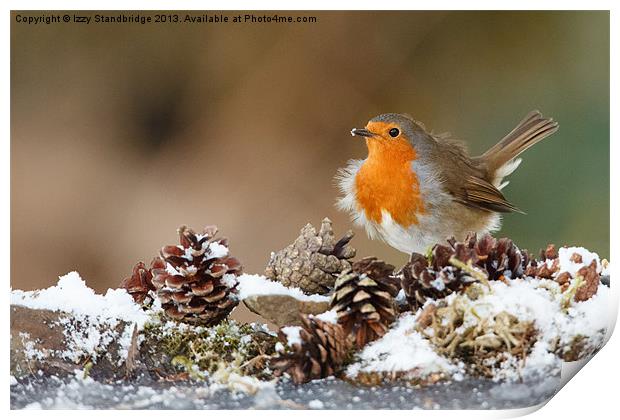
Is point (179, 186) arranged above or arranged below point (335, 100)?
below

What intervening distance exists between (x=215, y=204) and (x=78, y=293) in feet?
0.87

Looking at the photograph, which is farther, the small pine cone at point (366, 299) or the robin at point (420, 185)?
the robin at point (420, 185)

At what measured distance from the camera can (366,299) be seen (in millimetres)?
1372

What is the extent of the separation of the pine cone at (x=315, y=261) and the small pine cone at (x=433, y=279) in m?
0.10

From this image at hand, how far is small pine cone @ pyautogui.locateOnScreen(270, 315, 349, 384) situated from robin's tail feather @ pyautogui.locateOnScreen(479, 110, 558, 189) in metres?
0.37

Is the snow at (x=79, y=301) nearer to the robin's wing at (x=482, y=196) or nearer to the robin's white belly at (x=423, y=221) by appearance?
the robin's white belly at (x=423, y=221)

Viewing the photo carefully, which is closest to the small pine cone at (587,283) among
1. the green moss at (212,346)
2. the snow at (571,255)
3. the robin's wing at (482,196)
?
the snow at (571,255)

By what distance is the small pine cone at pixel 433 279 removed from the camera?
1.37 metres

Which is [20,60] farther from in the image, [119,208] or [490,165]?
[490,165]

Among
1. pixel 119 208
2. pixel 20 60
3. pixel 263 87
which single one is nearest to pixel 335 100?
pixel 263 87

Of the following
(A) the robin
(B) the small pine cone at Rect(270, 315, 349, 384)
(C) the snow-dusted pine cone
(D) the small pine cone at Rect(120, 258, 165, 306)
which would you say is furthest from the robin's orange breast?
(D) the small pine cone at Rect(120, 258, 165, 306)

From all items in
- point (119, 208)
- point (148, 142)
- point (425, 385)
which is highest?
point (148, 142)

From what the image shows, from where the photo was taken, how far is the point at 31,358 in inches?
57.6

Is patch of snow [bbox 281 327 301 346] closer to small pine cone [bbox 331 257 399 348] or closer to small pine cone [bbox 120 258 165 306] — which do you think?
small pine cone [bbox 331 257 399 348]
